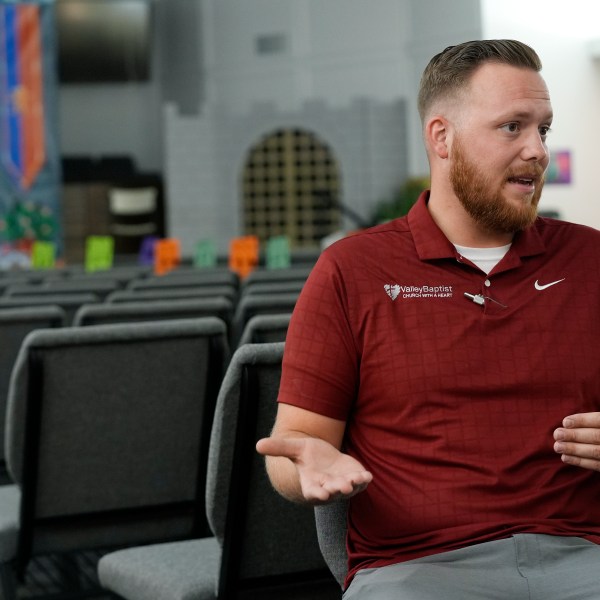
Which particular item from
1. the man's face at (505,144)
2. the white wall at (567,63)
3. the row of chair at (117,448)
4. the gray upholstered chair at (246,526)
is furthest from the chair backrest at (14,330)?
the white wall at (567,63)

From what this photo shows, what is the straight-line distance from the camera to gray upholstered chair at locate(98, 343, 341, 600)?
82.6 inches

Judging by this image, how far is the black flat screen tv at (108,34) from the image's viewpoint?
18.4 meters

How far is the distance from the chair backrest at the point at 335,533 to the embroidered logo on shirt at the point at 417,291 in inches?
13.4

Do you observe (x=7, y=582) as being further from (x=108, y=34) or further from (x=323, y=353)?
(x=108, y=34)

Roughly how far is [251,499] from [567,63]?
7068mm

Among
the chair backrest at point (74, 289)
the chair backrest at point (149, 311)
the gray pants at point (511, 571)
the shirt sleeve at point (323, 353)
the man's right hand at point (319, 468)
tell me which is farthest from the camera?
the chair backrest at point (74, 289)

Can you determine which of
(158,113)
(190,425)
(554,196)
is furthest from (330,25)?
(190,425)

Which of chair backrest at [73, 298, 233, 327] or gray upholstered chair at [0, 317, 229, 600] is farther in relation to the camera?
chair backrest at [73, 298, 233, 327]

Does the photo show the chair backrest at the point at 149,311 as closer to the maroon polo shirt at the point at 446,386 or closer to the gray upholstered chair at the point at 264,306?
the gray upholstered chair at the point at 264,306

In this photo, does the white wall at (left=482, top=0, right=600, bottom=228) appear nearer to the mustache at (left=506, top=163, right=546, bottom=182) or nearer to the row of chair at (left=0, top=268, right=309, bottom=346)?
the row of chair at (left=0, top=268, right=309, bottom=346)

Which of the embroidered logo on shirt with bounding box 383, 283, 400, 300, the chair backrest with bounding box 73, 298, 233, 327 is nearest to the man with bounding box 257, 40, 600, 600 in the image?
the embroidered logo on shirt with bounding box 383, 283, 400, 300

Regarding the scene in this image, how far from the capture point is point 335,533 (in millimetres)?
1979

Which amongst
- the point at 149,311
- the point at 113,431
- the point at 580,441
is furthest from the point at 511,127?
the point at 149,311

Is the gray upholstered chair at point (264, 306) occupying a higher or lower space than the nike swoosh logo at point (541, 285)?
lower
